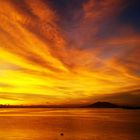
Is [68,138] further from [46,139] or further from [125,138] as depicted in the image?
[125,138]

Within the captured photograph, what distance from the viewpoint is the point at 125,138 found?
47375 millimetres

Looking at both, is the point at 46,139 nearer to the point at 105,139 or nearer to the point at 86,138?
the point at 86,138

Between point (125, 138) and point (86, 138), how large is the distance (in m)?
6.55

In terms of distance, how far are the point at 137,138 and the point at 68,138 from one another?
11.7m

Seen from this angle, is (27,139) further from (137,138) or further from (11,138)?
(137,138)

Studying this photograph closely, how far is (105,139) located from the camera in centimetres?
4547

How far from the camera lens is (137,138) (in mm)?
47656

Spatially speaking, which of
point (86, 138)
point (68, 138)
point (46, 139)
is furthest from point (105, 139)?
point (46, 139)

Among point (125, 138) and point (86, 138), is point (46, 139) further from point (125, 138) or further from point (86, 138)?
point (125, 138)

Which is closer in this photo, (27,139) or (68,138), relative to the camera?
(27,139)

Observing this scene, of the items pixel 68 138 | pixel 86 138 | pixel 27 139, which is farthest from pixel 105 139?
pixel 27 139

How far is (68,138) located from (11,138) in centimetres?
957

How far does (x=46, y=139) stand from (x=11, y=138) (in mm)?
5961

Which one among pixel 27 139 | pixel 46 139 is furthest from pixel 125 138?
pixel 27 139
